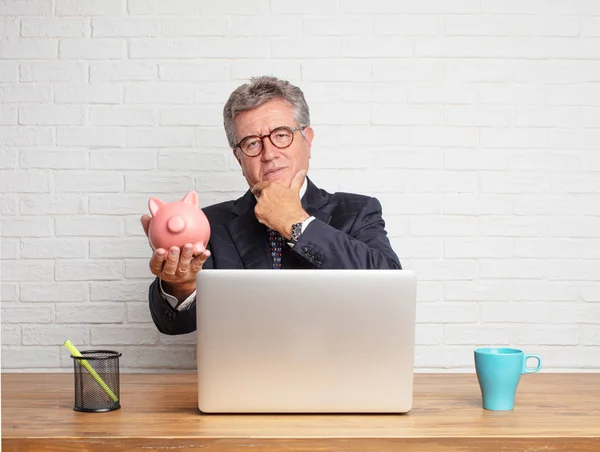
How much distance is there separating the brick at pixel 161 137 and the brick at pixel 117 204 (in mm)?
188

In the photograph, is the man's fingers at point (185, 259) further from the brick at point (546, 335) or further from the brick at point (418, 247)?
the brick at point (546, 335)

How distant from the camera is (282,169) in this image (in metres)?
2.19

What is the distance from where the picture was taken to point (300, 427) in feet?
4.13

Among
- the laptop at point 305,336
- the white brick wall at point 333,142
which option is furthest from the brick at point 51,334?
the laptop at point 305,336

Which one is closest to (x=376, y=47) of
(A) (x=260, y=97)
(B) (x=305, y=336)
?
(A) (x=260, y=97)

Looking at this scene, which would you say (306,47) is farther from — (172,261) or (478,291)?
(172,261)

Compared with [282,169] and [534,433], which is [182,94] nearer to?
[282,169]

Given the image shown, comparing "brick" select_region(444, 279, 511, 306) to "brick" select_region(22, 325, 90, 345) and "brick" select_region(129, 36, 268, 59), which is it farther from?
"brick" select_region(22, 325, 90, 345)

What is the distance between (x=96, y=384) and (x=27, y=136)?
1439 millimetres

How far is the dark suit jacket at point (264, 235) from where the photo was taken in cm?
197

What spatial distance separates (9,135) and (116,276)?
626 millimetres

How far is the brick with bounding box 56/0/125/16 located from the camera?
257cm

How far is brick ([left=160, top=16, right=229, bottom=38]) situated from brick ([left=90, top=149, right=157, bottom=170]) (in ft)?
1.39

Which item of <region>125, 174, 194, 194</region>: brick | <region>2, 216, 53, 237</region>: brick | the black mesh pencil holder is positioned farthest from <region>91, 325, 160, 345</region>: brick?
the black mesh pencil holder
